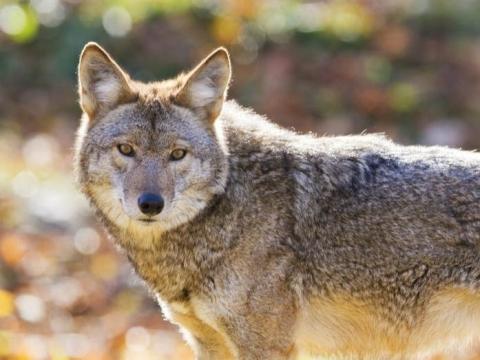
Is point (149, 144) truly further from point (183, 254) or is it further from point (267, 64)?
point (267, 64)

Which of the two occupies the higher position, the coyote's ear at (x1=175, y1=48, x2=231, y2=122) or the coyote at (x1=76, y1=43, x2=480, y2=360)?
the coyote's ear at (x1=175, y1=48, x2=231, y2=122)

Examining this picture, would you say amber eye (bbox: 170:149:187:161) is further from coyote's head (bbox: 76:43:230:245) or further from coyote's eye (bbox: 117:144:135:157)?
coyote's eye (bbox: 117:144:135:157)

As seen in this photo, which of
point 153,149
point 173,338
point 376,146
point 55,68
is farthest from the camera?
point 55,68

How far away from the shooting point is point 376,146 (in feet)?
25.7

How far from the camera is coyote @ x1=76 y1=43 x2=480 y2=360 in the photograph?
24.0ft

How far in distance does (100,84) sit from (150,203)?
1.04m

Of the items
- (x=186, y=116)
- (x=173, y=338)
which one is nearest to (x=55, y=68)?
(x=173, y=338)

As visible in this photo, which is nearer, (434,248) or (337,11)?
(434,248)

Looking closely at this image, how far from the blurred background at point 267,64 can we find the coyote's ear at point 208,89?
6.01 m

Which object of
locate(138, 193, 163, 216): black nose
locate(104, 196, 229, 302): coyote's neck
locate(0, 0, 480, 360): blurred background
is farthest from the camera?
locate(0, 0, 480, 360): blurred background

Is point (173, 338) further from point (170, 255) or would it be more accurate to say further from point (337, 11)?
point (337, 11)

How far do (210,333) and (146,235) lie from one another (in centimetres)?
81

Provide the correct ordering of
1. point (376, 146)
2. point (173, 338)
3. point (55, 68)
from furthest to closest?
point (55, 68) < point (173, 338) < point (376, 146)

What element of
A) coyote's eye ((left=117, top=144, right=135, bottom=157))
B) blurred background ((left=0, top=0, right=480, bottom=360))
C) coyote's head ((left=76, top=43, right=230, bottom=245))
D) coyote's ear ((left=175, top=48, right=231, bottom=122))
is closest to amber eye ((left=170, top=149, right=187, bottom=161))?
coyote's head ((left=76, top=43, right=230, bottom=245))
